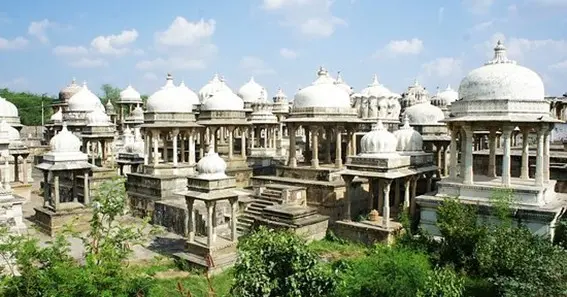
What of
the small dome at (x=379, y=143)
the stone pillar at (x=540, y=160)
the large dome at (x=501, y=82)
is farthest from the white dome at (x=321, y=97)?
the stone pillar at (x=540, y=160)

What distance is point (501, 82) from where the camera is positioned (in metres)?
14.8

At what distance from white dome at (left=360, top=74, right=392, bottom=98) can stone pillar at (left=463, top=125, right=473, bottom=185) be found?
1374cm

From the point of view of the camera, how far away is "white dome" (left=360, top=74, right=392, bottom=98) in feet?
96.3

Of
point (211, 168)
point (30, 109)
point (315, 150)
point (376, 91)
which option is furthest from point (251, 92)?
point (30, 109)

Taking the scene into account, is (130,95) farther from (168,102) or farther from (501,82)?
(501,82)

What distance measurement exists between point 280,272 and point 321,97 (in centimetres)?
1245

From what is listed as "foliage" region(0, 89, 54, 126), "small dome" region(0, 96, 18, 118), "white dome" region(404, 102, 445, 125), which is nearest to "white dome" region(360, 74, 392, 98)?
"white dome" region(404, 102, 445, 125)

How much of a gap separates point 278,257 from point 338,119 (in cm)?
1189

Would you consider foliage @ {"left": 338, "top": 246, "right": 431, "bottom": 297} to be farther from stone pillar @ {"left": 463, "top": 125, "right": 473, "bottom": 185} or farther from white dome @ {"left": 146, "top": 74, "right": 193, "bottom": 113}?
white dome @ {"left": 146, "top": 74, "right": 193, "bottom": 113}

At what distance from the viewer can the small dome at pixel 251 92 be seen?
3498 centimetres

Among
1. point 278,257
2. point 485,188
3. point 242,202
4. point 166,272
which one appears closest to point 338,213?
point 242,202

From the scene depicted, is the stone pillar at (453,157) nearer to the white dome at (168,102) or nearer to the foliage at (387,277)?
the foliage at (387,277)

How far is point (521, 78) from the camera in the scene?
1477 centimetres

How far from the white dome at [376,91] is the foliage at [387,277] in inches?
748
